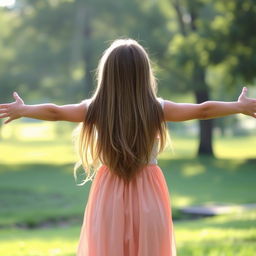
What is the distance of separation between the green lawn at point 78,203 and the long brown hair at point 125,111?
2860mm

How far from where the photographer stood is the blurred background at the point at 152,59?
17.5m

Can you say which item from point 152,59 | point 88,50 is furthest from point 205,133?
point 88,50

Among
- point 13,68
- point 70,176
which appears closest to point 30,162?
point 13,68

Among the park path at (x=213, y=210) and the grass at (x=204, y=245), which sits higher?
the grass at (x=204, y=245)

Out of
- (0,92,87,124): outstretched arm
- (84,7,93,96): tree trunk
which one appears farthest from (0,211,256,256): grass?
(84,7,93,96): tree trunk

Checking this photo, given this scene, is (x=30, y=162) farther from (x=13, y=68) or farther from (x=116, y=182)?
(x=116, y=182)

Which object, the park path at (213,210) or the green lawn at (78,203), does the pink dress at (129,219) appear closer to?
the green lawn at (78,203)

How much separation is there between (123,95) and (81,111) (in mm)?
279

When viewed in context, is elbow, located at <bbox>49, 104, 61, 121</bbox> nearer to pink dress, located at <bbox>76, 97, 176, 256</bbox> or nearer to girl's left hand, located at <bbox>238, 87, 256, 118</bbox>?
pink dress, located at <bbox>76, 97, 176, 256</bbox>

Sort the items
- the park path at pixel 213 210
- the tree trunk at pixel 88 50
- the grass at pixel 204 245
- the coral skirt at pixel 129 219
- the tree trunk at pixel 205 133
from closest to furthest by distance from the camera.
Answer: the coral skirt at pixel 129 219
the grass at pixel 204 245
the park path at pixel 213 210
the tree trunk at pixel 205 133
the tree trunk at pixel 88 50

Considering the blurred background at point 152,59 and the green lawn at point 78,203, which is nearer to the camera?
the green lawn at point 78,203

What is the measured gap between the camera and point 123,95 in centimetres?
400

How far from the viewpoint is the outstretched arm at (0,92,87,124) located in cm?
408

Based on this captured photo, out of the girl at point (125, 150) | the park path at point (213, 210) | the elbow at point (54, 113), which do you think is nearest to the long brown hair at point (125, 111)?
the girl at point (125, 150)
